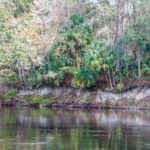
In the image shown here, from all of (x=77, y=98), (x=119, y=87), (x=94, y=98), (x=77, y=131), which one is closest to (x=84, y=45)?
(x=77, y=98)

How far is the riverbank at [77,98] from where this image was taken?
62.0 metres

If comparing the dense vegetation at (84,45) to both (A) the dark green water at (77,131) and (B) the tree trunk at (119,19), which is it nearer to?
(B) the tree trunk at (119,19)

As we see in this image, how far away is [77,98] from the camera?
66.1 meters

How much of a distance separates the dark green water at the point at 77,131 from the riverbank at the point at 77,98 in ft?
16.8

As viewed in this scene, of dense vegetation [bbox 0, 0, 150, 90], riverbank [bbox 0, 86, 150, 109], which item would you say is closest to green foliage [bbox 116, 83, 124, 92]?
dense vegetation [bbox 0, 0, 150, 90]

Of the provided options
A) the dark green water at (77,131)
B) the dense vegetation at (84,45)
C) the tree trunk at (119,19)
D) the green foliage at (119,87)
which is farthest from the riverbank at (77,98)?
the tree trunk at (119,19)

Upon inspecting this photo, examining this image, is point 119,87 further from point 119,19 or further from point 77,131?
point 77,131

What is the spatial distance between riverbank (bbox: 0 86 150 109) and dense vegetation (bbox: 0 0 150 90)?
41.5 inches

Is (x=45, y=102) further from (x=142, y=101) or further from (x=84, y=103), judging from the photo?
(x=142, y=101)

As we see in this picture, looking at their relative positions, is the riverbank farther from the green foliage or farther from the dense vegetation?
the dense vegetation

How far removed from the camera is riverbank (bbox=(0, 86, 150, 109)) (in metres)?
62.0

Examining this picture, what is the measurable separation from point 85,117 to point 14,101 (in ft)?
66.7

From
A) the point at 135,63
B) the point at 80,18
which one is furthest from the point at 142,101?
the point at 80,18

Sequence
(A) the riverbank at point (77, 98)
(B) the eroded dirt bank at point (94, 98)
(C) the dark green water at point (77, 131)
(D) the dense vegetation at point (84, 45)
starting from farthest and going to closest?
1. (D) the dense vegetation at point (84, 45)
2. (A) the riverbank at point (77, 98)
3. (B) the eroded dirt bank at point (94, 98)
4. (C) the dark green water at point (77, 131)
